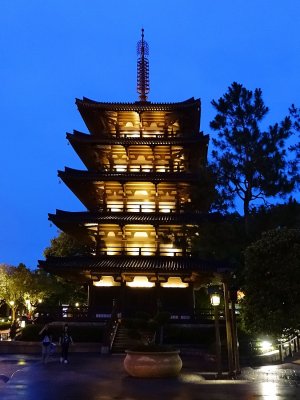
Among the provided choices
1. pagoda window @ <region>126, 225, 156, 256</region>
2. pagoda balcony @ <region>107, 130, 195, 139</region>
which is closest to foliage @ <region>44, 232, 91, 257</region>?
pagoda window @ <region>126, 225, 156, 256</region>

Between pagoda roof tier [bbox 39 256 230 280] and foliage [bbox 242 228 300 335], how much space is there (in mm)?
18587

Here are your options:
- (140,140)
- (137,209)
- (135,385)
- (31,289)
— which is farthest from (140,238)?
(135,385)

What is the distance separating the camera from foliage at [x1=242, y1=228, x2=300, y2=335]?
41.8 ft

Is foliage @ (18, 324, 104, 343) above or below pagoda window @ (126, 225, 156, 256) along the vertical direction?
below

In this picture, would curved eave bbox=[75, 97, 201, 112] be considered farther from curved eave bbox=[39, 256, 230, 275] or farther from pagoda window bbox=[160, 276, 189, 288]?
pagoda window bbox=[160, 276, 189, 288]

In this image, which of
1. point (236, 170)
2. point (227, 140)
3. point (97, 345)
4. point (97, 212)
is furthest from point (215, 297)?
point (97, 212)

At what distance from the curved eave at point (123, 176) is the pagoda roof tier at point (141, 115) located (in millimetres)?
6027

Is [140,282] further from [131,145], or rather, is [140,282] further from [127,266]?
[131,145]

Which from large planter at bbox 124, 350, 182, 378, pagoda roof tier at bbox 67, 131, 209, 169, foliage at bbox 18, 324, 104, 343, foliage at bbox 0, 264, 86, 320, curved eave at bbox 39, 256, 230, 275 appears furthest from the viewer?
foliage at bbox 0, 264, 86, 320

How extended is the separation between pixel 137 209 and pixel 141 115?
8919 mm

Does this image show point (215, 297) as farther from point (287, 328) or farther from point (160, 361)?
point (287, 328)

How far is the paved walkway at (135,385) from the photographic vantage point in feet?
43.1

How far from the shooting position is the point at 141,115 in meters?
40.8

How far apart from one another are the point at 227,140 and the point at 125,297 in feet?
51.1
